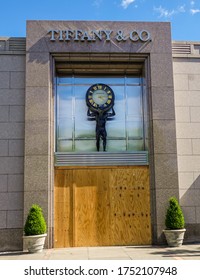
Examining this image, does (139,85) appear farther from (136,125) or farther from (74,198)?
(74,198)

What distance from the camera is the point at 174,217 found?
12828 mm

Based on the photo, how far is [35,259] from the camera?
1079cm

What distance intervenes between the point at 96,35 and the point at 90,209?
737 cm

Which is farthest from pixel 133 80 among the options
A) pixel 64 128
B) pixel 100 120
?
pixel 64 128

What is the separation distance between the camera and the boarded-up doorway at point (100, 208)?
13.6m

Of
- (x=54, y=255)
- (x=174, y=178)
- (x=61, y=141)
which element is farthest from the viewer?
(x=61, y=141)

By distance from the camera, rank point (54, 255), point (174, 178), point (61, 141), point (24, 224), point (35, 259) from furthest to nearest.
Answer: point (61, 141)
point (174, 178)
point (24, 224)
point (54, 255)
point (35, 259)

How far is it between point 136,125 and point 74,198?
4223 mm

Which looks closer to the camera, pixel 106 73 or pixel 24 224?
→ pixel 24 224

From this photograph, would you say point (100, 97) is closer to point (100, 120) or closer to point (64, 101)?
point (100, 120)

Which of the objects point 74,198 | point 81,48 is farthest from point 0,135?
point 81,48

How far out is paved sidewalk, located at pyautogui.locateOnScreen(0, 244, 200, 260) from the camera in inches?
423

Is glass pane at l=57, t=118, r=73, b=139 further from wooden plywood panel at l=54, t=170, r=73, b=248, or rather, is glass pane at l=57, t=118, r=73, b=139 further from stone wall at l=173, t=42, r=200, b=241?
stone wall at l=173, t=42, r=200, b=241

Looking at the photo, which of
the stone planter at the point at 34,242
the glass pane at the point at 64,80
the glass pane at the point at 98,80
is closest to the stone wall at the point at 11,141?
the stone planter at the point at 34,242
